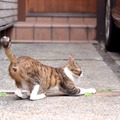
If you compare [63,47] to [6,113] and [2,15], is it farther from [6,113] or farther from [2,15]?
[6,113]

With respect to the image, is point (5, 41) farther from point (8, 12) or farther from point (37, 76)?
point (8, 12)

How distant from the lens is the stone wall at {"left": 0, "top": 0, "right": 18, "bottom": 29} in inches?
263

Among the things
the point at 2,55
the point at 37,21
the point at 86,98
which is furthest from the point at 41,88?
the point at 37,21

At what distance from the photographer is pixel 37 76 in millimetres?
3805

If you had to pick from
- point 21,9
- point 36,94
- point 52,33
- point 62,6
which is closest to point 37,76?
point 36,94

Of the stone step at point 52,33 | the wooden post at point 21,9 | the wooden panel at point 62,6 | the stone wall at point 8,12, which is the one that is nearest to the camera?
the stone wall at point 8,12

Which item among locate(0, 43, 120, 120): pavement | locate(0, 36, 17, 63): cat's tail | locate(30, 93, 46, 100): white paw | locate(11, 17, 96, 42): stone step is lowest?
locate(0, 43, 120, 120): pavement

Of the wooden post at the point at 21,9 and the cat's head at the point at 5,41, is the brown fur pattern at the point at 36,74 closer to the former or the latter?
the cat's head at the point at 5,41

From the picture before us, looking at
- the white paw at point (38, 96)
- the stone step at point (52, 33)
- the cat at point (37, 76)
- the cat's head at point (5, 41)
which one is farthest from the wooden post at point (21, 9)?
the cat's head at point (5, 41)

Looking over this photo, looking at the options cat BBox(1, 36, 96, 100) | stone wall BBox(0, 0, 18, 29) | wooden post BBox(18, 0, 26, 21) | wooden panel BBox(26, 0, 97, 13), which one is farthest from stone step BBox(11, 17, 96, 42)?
cat BBox(1, 36, 96, 100)

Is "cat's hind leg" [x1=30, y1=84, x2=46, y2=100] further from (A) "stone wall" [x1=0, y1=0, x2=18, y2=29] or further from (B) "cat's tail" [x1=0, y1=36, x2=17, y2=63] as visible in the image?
(A) "stone wall" [x1=0, y1=0, x2=18, y2=29]

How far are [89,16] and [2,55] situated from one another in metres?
3.28

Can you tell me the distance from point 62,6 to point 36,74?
5817 mm

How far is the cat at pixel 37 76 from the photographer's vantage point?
3711mm
